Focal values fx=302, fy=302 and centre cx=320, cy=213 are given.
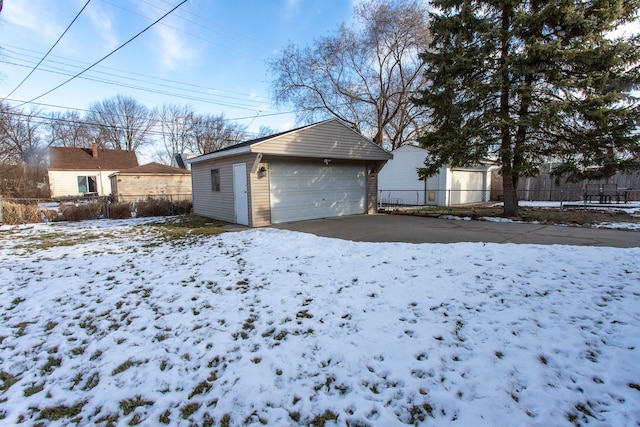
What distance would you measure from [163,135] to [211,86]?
1977 cm

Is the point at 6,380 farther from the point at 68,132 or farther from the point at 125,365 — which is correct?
the point at 68,132

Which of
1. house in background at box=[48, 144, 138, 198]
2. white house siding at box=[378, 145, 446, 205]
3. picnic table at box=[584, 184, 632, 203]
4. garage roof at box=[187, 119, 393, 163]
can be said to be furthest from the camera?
house in background at box=[48, 144, 138, 198]

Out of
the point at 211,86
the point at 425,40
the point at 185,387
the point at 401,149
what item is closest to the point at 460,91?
the point at 401,149

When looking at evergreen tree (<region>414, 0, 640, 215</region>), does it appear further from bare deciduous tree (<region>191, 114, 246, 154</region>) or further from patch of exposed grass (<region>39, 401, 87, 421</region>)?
bare deciduous tree (<region>191, 114, 246, 154</region>)

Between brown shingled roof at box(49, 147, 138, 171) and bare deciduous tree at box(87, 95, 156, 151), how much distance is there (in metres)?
7.06

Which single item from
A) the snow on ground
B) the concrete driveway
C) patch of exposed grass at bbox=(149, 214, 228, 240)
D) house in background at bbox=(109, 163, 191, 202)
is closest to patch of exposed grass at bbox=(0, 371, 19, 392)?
the snow on ground

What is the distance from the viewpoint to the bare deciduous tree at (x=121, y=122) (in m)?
34.8

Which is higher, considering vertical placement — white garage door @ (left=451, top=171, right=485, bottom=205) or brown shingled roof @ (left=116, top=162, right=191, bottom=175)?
brown shingled roof @ (left=116, top=162, right=191, bottom=175)

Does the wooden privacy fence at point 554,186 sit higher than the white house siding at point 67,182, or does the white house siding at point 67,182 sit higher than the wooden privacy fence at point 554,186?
the white house siding at point 67,182

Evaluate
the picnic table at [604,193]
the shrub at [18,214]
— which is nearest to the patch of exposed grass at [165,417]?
the shrub at [18,214]

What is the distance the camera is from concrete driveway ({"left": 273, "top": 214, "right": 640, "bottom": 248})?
6805 millimetres

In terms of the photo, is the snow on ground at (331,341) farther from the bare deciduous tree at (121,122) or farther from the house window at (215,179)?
the bare deciduous tree at (121,122)

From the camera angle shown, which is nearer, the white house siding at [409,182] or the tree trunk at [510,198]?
the tree trunk at [510,198]

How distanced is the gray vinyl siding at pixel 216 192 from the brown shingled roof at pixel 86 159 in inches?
753
